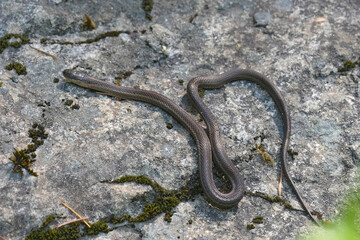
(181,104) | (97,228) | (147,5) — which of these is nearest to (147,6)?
(147,5)

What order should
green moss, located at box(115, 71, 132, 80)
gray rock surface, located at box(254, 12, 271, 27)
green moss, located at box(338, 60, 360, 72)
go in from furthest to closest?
gray rock surface, located at box(254, 12, 271, 27) < green moss, located at box(338, 60, 360, 72) < green moss, located at box(115, 71, 132, 80)

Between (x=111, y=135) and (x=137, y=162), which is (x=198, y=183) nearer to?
(x=137, y=162)

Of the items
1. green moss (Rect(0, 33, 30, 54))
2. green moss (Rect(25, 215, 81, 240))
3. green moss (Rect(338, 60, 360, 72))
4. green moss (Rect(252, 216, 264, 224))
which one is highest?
green moss (Rect(338, 60, 360, 72))

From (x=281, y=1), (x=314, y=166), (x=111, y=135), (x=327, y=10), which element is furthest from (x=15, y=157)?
(x=327, y=10)

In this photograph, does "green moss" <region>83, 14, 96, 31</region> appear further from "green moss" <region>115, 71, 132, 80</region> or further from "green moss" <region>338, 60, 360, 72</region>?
"green moss" <region>338, 60, 360, 72</region>

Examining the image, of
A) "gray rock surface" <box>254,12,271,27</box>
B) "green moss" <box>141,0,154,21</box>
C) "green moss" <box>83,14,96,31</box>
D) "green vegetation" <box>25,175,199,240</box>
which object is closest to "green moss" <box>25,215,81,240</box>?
"green vegetation" <box>25,175,199,240</box>

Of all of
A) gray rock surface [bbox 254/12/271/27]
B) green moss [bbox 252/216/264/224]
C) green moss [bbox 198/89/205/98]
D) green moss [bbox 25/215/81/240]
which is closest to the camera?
green moss [bbox 25/215/81/240]

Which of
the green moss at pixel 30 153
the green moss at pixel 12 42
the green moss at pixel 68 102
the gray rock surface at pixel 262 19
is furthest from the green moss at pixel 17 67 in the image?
the gray rock surface at pixel 262 19

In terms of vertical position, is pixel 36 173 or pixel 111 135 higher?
pixel 111 135
